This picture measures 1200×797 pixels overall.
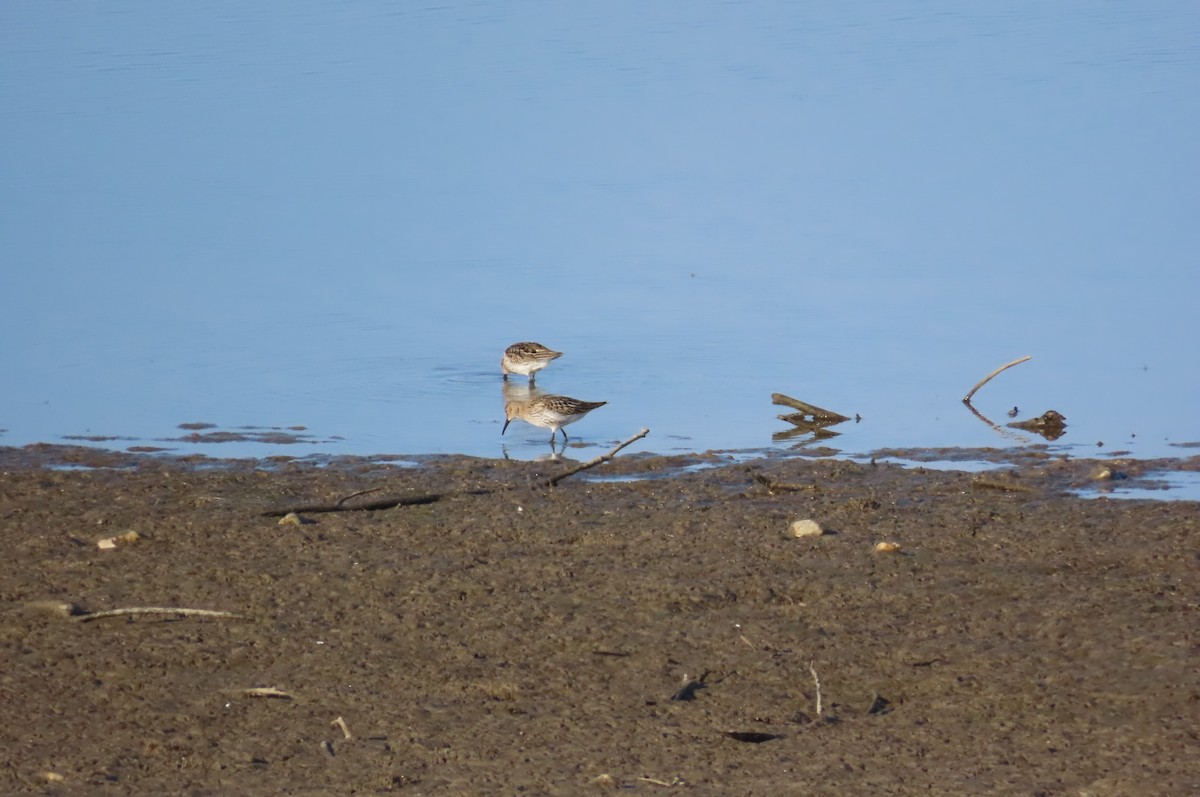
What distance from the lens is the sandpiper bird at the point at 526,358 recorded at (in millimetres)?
12008

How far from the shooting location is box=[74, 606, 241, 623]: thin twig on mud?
6305 millimetres

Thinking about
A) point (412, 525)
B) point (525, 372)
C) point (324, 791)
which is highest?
point (525, 372)

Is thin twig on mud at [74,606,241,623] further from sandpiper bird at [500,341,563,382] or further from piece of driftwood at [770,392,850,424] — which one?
sandpiper bird at [500,341,563,382]

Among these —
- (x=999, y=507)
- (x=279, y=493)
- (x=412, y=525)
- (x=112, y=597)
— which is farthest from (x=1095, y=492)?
(x=112, y=597)

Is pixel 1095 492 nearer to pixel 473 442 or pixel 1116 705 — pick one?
pixel 1116 705

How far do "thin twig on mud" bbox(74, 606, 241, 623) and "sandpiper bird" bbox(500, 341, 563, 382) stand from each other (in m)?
5.81

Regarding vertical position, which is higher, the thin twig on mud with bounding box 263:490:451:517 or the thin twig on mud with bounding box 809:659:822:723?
the thin twig on mud with bounding box 263:490:451:517

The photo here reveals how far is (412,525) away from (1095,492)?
3.50 m

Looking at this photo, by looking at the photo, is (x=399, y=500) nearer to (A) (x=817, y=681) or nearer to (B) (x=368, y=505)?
(B) (x=368, y=505)

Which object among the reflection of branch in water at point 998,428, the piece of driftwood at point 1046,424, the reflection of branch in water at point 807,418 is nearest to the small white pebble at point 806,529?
the reflection of branch in water at point 807,418

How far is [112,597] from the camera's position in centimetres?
656

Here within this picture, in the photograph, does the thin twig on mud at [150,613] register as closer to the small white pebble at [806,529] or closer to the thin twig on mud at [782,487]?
the small white pebble at [806,529]

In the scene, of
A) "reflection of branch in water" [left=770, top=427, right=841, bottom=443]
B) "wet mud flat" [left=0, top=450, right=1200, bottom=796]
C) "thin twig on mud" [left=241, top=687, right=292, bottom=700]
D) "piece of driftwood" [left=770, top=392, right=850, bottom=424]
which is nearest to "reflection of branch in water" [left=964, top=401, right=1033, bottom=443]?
"piece of driftwood" [left=770, top=392, right=850, bottom=424]

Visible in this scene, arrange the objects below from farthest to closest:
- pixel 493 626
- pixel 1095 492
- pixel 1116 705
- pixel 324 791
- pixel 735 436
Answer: pixel 735 436 → pixel 1095 492 → pixel 493 626 → pixel 1116 705 → pixel 324 791
